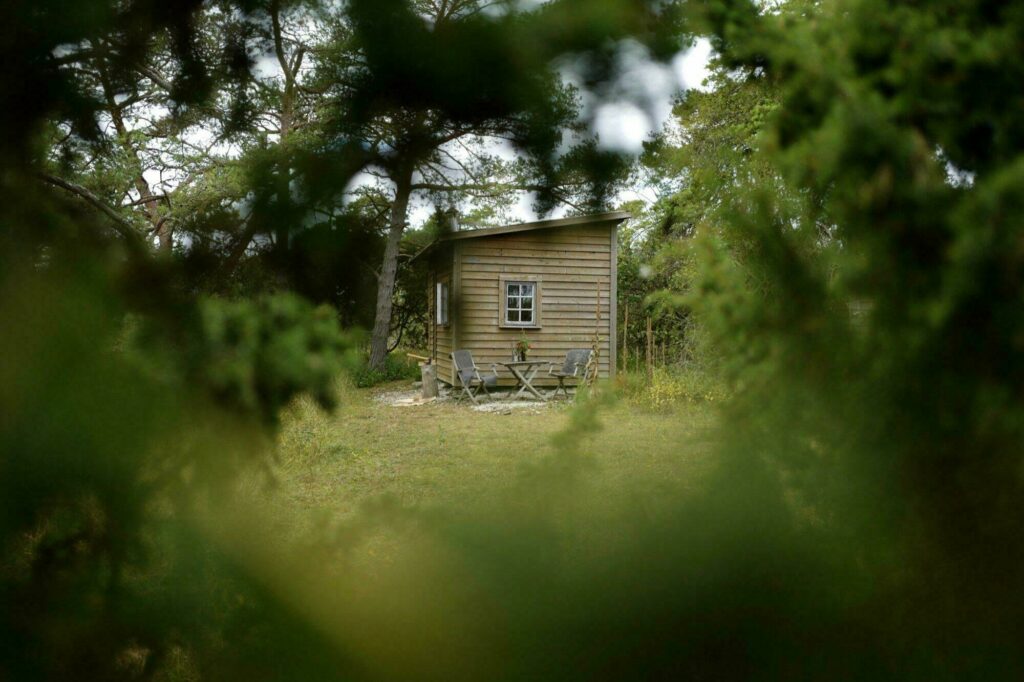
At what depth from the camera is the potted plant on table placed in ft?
28.5

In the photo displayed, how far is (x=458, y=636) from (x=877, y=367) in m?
0.78

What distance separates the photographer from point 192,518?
1213mm

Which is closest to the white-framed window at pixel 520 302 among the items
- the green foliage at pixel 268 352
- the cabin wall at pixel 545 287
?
the cabin wall at pixel 545 287

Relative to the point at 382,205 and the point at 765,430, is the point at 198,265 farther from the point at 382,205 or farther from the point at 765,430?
the point at 765,430

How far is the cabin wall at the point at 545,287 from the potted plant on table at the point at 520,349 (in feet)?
0.29

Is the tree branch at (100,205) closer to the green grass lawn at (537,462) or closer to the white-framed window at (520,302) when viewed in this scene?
the green grass lawn at (537,462)

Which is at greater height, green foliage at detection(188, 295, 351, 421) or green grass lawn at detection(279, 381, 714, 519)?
green foliage at detection(188, 295, 351, 421)

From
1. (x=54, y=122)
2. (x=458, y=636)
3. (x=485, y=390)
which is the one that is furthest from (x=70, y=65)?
(x=485, y=390)

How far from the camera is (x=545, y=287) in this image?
8.20m

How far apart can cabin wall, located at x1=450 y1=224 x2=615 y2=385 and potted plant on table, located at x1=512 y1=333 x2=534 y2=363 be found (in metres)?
0.09

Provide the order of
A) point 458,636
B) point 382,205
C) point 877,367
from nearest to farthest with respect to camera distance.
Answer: point 877,367 → point 458,636 → point 382,205

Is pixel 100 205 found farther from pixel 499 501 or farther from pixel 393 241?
pixel 499 501

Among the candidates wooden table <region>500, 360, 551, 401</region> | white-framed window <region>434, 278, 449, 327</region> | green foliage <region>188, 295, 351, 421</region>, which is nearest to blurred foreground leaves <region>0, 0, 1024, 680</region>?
green foliage <region>188, 295, 351, 421</region>

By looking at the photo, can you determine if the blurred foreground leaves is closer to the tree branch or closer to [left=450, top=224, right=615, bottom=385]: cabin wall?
the tree branch
